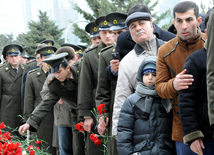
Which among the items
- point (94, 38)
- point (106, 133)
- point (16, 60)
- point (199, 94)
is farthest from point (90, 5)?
point (199, 94)

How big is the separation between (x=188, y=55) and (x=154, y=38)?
732 millimetres

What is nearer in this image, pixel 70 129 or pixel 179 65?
pixel 179 65

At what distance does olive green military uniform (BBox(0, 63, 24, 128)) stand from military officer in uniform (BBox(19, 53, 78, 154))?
3923 mm

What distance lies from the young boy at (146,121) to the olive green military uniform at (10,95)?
6.52 metres

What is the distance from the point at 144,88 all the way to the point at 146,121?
32 cm

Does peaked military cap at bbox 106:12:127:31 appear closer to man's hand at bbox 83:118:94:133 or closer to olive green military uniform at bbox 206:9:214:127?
man's hand at bbox 83:118:94:133

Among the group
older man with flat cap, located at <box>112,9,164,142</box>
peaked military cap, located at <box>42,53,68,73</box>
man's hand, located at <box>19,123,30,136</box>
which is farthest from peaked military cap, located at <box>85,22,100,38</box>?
older man with flat cap, located at <box>112,9,164,142</box>

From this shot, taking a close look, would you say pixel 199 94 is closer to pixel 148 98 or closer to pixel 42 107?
pixel 148 98

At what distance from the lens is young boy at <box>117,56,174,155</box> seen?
11.6 feet

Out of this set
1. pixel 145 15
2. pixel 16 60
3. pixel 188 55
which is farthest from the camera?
pixel 16 60

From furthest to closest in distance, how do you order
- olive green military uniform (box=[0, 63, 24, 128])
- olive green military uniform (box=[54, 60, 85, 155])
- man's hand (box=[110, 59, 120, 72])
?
olive green military uniform (box=[0, 63, 24, 128]) < olive green military uniform (box=[54, 60, 85, 155]) < man's hand (box=[110, 59, 120, 72])

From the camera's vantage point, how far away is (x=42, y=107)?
579 cm

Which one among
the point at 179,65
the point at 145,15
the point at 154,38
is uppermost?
the point at 145,15

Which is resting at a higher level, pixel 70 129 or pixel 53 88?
pixel 53 88
